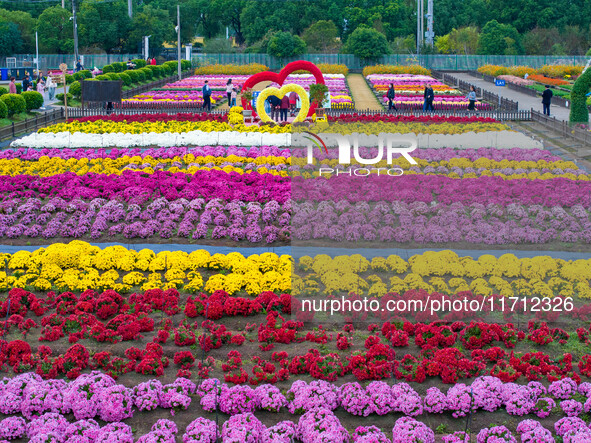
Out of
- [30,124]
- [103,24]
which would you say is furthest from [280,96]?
[103,24]

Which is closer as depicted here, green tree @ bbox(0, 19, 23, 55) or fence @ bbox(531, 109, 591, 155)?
fence @ bbox(531, 109, 591, 155)

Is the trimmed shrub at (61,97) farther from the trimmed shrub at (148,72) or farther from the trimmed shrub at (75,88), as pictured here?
the trimmed shrub at (148,72)

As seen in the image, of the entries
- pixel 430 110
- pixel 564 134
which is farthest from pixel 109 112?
pixel 564 134

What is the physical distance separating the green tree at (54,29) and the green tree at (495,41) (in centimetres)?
4238

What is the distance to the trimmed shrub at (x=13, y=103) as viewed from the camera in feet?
99.9

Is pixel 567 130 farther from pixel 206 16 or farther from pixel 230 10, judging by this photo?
pixel 206 16

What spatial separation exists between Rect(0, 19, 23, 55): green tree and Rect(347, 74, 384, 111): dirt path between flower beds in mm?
36237

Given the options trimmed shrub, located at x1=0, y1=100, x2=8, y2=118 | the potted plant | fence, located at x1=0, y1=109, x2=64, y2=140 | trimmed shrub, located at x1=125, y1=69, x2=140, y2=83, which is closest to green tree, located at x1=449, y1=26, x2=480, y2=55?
trimmed shrub, located at x1=125, y1=69, x2=140, y2=83

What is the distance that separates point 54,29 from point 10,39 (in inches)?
183

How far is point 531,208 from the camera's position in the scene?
50.3 feet

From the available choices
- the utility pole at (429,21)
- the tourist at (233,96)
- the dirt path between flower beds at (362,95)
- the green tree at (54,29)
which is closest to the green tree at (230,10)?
the green tree at (54,29)

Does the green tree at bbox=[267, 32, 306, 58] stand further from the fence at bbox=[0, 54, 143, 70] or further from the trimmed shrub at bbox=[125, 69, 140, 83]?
the trimmed shrub at bbox=[125, 69, 140, 83]

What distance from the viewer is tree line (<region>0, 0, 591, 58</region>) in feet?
250

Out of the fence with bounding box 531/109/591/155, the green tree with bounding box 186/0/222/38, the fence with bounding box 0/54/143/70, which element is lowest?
the fence with bounding box 531/109/591/155
